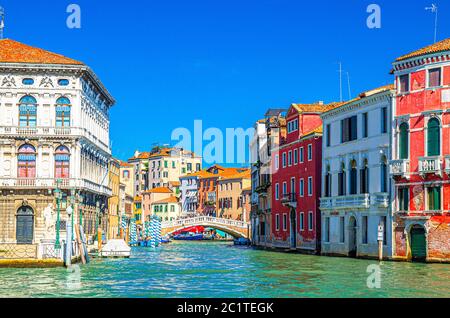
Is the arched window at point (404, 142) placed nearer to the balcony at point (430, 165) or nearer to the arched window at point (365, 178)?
the balcony at point (430, 165)

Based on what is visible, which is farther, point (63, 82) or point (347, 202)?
point (63, 82)

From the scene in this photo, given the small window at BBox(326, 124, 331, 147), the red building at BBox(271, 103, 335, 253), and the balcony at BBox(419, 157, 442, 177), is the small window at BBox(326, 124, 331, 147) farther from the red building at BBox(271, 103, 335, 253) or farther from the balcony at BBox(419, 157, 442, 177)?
the balcony at BBox(419, 157, 442, 177)

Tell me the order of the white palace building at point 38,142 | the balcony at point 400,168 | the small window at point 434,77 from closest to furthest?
the small window at point 434,77, the balcony at point 400,168, the white palace building at point 38,142

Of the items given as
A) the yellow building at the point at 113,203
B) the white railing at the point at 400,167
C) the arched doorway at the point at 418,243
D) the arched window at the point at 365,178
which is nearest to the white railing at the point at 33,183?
the yellow building at the point at 113,203

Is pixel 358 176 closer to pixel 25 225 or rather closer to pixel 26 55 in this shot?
pixel 25 225

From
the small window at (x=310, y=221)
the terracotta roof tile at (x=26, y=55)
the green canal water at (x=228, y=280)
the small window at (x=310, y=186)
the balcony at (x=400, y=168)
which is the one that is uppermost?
the terracotta roof tile at (x=26, y=55)

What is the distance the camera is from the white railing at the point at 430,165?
105 ft

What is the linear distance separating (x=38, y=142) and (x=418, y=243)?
19.2 meters

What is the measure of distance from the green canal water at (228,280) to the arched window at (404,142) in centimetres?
447

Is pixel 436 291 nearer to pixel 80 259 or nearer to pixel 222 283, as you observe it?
pixel 222 283

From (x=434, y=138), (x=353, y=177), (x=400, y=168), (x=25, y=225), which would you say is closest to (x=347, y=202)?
(x=353, y=177)

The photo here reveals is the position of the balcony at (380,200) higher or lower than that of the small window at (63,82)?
lower

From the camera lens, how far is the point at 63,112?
136ft

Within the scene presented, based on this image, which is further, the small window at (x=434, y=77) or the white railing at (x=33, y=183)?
the white railing at (x=33, y=183)
